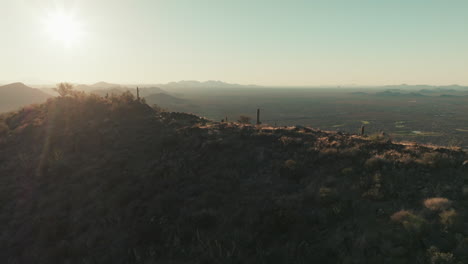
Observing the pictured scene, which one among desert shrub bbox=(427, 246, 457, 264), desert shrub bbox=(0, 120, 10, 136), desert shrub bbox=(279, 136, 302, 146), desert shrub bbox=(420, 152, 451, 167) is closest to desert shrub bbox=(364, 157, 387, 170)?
desert shrub bbox=(420, 152, 451, 167)

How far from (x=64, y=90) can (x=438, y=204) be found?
3469 cm

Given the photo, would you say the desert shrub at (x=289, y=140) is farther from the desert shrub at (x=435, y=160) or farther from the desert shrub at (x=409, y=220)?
the desert shrub at (x=409, y=220)

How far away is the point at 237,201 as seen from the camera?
9141 mm

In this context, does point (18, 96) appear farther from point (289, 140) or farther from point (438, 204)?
point (438, 204)

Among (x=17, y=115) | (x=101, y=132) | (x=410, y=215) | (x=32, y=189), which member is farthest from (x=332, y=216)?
(x=17, y=115)

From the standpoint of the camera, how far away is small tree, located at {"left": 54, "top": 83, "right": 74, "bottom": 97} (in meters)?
28.5

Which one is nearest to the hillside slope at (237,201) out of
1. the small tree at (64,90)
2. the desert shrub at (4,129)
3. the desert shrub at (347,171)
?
the desert shrub at (347,171)

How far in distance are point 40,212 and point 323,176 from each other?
470 inches

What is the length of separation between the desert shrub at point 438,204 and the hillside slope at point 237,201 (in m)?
0.03

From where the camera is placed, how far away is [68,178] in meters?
12.8

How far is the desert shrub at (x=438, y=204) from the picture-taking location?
7020mm

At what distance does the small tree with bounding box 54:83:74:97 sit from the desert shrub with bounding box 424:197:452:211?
33.4 meters

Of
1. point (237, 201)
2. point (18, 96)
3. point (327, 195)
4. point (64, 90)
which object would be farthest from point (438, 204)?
point (18, 96)

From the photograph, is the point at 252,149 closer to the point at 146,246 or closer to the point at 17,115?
the point at 146,246
